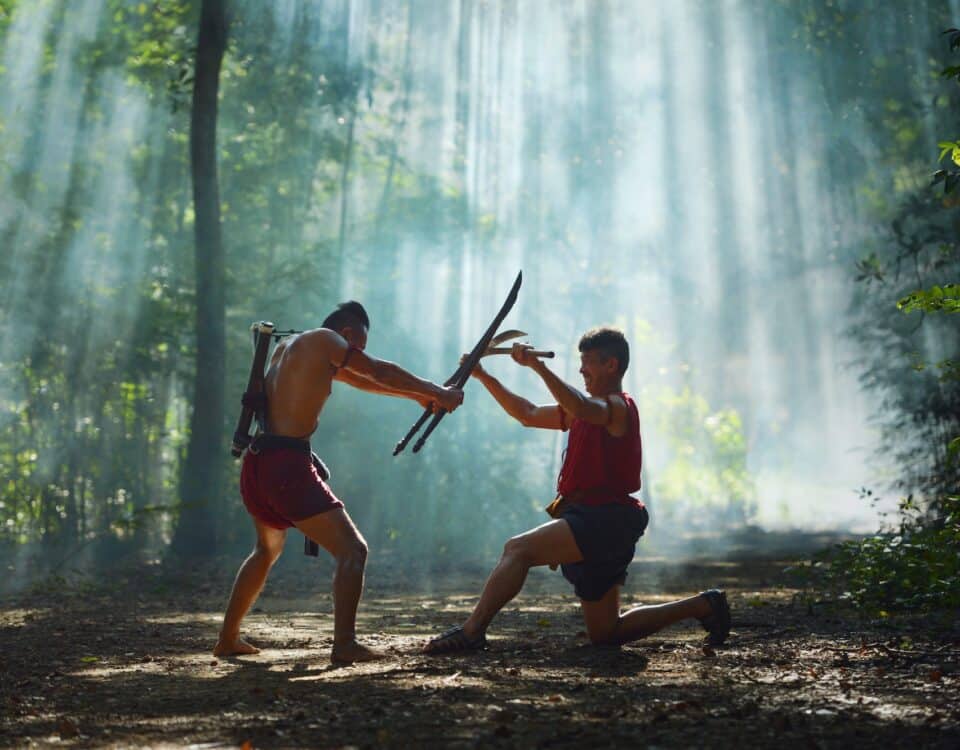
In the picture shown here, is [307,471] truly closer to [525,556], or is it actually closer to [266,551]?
[266,551]

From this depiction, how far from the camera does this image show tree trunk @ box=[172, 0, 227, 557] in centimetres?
1628

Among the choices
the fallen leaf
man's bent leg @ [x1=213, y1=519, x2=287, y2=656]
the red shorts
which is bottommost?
the fallen leaf

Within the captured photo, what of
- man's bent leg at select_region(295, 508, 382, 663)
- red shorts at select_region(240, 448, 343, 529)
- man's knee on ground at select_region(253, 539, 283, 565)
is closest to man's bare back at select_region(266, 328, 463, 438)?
red shorts at select_region(240, 448, 343, 529)

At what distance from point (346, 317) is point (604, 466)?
1850 mm

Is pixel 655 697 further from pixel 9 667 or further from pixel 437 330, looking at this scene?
pixel 437 330

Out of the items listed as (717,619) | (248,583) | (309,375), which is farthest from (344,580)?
(717,619)

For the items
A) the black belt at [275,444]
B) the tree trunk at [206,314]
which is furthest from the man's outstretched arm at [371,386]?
the tree trunk at [206,314]

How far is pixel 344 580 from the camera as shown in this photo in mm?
5848

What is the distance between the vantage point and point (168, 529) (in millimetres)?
21312

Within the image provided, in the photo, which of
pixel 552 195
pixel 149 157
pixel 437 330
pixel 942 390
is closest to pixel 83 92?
pixel 149 157

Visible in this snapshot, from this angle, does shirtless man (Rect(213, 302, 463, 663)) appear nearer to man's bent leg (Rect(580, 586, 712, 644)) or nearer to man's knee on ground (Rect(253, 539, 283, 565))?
man's knee on ground (Rect(253, 539, 283, 565))

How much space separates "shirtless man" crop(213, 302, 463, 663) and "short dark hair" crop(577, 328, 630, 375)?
901 mm

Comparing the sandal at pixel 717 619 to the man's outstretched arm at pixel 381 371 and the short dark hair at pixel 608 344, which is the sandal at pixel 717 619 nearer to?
the short dark hair at pixel 608 344

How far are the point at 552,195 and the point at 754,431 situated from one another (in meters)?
43.3
